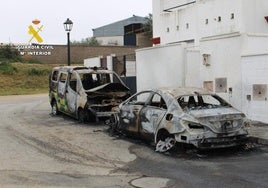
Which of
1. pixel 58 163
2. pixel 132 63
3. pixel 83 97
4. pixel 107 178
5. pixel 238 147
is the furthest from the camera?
pixel 132 63

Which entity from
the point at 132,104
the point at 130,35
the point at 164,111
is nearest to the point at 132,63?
the point at 132,104

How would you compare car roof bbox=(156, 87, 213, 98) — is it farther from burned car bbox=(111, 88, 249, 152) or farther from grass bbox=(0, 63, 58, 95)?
grass bbox=(0, 63, 58, 95)

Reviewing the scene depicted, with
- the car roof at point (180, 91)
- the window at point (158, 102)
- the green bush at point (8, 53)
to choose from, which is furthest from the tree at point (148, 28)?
the car roof at point (180, 91)

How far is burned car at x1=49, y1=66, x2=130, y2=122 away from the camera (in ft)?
53.7

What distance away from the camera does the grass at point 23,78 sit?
4251 centimetres

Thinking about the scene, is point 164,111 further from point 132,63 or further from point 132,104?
point 132,63

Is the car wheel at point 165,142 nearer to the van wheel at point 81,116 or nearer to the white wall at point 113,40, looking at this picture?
the van wheel at point 81,116

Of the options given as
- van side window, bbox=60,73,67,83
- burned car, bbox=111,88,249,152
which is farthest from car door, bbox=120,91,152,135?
van side window, bbox=60,73,67,83

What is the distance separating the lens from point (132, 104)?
42.2ft

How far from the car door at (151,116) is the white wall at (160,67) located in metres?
6.02

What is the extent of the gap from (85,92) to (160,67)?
4240 mm

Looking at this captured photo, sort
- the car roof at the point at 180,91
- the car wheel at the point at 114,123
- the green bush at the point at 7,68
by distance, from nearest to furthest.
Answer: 1. the car roof at the point at 180,91
2. the car wheel at the point at 114,123
3. the green bush at the point at 7,68

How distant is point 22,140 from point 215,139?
5.46m

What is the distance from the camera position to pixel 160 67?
64.1 ft
